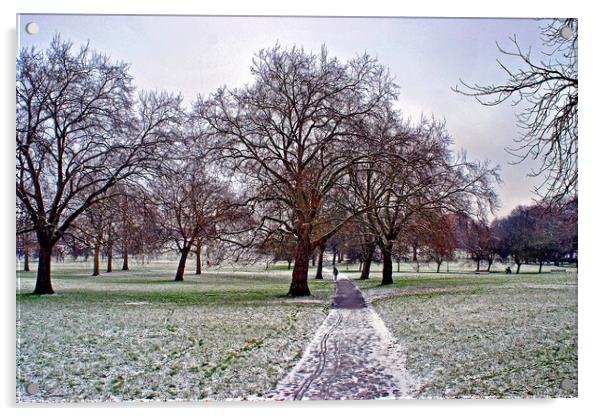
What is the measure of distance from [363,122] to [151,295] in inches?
197

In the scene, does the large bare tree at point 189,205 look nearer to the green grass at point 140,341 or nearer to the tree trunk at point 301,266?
the green grass at point 140,341

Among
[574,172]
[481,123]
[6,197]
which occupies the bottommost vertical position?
[6,197]

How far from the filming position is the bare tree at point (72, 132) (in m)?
5.82

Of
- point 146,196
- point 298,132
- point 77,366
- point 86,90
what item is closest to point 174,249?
point 146,196

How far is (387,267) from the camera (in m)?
9.41

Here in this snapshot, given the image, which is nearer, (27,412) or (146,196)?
(27,412)

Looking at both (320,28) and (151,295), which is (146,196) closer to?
(151,295)

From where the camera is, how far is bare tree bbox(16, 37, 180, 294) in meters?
5.82

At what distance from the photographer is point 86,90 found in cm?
631

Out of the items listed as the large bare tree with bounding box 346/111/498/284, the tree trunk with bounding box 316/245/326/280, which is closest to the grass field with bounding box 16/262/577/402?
the large bare tree with bounding box 346/111/498/284

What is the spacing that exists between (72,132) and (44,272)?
81.4 inches

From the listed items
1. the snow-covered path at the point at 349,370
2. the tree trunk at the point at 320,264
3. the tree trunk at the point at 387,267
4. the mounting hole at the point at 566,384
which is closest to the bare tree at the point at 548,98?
the mounting hole at the point at 566,384

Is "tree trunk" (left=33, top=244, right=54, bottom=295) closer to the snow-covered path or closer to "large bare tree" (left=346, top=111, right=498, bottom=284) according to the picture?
the snow-covered path

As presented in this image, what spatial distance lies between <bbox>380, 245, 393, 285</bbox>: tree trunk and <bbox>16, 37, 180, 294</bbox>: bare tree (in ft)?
17.5
